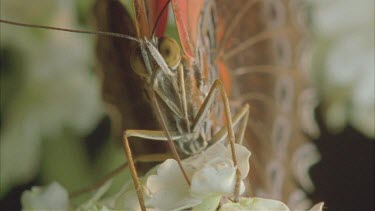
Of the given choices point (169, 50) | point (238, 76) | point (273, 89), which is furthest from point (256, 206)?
point (273, 89)

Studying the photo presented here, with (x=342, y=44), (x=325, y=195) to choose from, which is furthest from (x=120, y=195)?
(x=325, y=195)

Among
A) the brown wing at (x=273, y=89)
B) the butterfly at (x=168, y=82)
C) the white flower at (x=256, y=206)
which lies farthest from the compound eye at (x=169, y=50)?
the brown wing at (x=273, y=89)

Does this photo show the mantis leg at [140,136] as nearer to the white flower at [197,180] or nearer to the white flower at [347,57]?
the white flower at [197,180]

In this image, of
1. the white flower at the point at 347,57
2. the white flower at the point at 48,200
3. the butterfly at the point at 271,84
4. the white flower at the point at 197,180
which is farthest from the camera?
the white flower at the point at 347,57

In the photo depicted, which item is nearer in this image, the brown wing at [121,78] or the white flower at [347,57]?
the brown wing at [121,78]

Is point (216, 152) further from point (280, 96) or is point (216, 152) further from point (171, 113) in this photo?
point (280, 96)
